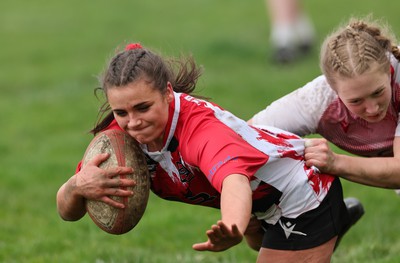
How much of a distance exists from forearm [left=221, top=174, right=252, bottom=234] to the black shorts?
2.74ft

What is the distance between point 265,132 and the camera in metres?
5.04

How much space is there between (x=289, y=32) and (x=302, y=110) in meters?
7.91

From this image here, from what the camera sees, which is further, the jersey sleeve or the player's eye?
the jersey sleeve

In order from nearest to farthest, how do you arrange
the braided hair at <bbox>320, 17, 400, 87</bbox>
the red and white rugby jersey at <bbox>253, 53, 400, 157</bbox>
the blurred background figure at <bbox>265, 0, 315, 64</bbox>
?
1. the braided hair at <bbox>320, 17, 400, 87</bbox>
2. the red and white rugby jersey at <bbox>253, 53, 400, 157</bbox>
3. the blurred background figure at <bbox>265, 0, 315, 64</bbox>

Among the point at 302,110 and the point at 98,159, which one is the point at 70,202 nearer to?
the point at 98,159

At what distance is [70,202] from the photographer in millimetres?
4902

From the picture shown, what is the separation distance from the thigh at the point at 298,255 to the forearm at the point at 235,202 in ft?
2.98

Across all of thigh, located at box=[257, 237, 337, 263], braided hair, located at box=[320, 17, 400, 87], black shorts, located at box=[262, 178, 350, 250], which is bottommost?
thigh, located at box=[257, 237, 337, 263]

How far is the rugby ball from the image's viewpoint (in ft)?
15.8

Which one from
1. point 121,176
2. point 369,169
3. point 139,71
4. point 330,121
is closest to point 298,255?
point 369,169

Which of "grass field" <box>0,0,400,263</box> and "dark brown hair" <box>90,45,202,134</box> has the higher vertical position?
"dark brown hair" <box>90,45,202,134</box>

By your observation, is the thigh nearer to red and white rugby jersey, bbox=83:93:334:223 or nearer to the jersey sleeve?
red and white rugby jersey, bbox=83:93:334:223

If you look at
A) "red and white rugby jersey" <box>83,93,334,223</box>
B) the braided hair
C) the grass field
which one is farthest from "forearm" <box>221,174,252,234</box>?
Answer: the grass field

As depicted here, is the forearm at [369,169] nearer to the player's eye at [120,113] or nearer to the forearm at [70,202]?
the player's eye at [120,113]
